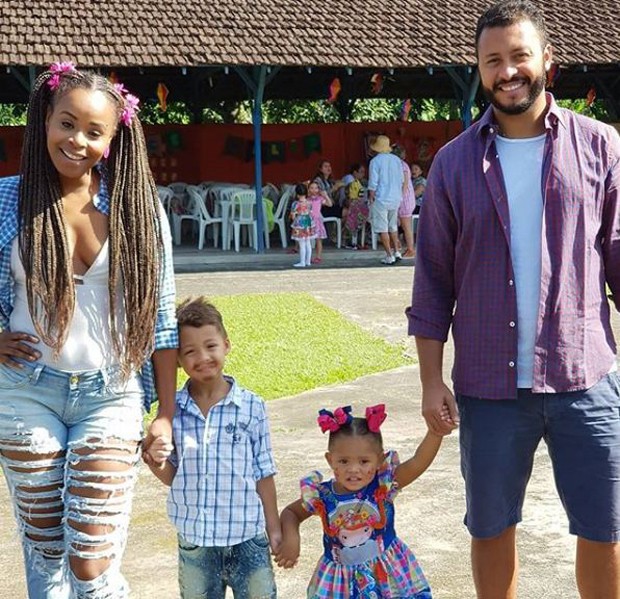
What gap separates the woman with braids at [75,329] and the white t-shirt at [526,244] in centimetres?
102

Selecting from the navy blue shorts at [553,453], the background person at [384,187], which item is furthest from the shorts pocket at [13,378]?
the background person at [384,187]

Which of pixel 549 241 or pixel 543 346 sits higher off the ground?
pixel 549 241

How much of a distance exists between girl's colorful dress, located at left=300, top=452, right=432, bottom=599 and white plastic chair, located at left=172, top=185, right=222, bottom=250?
1419 centimetres

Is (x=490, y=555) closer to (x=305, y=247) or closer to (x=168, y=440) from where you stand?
(x=168, y=440)

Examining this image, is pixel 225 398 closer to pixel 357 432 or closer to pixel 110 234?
pixel 357 432

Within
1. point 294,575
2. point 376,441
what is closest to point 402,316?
point 294,575

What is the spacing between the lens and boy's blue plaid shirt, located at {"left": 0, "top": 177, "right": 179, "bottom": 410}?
3.04 meters

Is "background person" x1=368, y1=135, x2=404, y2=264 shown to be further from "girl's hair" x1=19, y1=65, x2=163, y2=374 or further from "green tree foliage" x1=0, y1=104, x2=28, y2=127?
"green tree foliage" x1=0, y1=104, x2=28, y2=127

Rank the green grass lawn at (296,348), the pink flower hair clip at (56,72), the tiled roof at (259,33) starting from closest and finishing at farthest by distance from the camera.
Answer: the pink flower hair clip at (56,72)
the green grass lawn at (296,348)
the tiled roof at (259,33)

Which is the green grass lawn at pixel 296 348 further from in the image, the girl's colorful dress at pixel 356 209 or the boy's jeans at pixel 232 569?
the girl's colorful dress at pixel 356 209

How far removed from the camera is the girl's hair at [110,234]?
3.00m

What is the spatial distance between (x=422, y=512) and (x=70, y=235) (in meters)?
2.47

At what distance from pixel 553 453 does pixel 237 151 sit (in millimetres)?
18193

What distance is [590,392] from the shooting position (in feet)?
10.4
